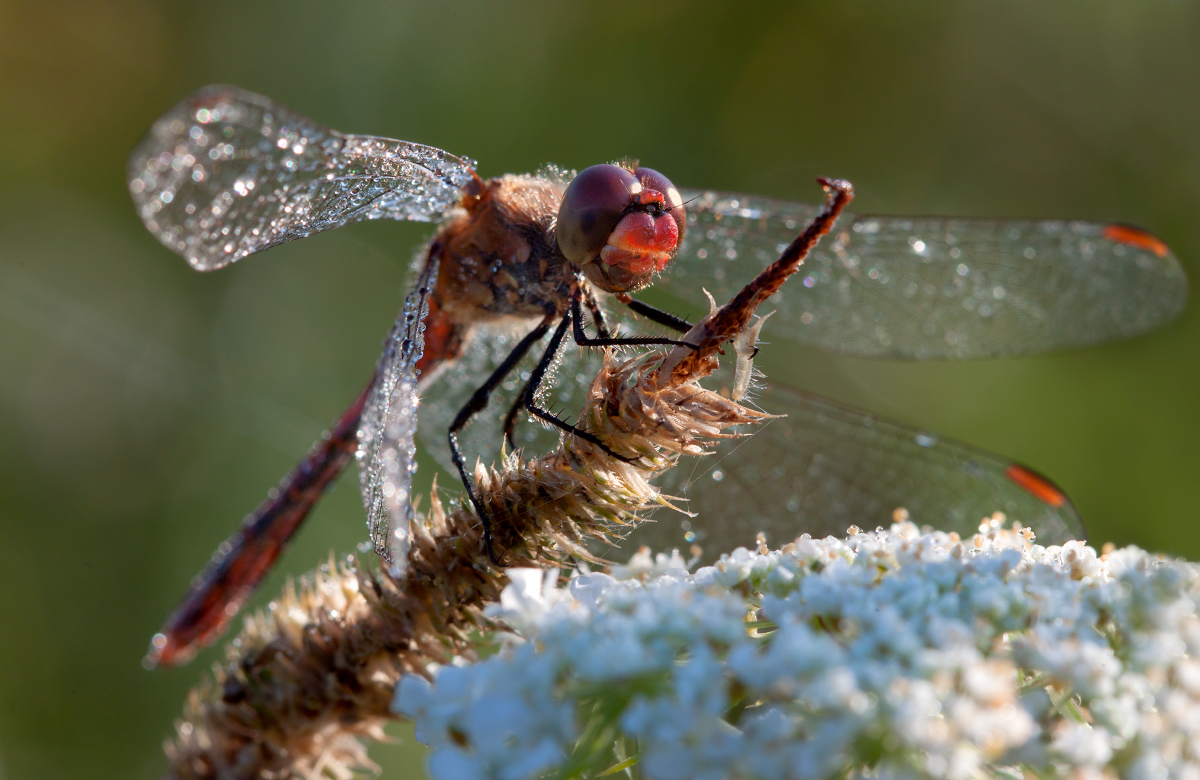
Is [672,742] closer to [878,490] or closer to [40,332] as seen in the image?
[878,490]

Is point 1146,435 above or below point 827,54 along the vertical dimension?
below

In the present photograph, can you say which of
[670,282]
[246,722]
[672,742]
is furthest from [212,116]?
[672,742]

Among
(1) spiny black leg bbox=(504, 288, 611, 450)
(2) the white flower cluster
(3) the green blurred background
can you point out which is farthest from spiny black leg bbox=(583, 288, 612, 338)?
(3) the green blurred background

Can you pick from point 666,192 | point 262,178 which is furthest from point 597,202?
point 262,178

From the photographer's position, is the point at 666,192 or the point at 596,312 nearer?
the point at 666,192

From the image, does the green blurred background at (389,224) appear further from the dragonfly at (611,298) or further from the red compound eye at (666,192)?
the red compound eye at (666,192)

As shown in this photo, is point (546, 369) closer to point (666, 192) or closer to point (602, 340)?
point (602, 340)

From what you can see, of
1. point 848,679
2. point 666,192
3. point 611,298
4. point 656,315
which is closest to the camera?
point 848,679

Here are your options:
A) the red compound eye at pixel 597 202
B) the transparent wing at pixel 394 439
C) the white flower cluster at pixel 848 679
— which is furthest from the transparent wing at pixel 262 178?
the white flower cluster at pixel 848 679
